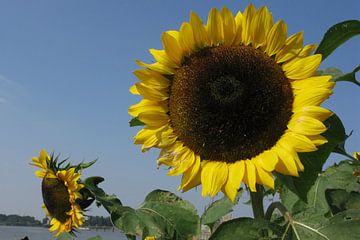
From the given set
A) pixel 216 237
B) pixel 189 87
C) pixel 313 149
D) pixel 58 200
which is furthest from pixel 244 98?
pixel 58 200

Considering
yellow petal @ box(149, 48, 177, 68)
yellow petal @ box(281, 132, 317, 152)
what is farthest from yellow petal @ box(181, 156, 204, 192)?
yellow petal @ box(149, 48, 177, 68)

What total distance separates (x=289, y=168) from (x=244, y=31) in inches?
21.5

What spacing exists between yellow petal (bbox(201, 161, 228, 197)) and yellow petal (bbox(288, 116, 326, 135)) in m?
0.28

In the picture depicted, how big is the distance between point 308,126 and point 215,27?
521 mm

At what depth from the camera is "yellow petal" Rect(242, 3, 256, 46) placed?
173 cm

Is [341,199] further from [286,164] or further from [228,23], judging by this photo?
[228,23]

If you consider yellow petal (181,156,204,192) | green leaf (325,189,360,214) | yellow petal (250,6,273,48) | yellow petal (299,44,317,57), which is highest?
yellow petal (250,6,273,48)

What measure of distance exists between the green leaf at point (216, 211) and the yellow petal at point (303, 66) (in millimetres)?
672

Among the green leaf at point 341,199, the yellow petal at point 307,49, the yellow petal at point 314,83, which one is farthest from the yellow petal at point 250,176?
the green leaf at point 341,199

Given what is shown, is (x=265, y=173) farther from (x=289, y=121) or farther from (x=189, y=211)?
(x=189, y=211)

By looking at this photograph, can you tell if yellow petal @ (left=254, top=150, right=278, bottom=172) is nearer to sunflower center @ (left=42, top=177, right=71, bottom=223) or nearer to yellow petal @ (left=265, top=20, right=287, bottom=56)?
yellow petal @ (left=265, top=20, right=287, bottom=56)

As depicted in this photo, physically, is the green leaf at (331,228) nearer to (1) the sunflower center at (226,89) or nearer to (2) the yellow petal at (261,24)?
(1) the sunflower center at (226,89)

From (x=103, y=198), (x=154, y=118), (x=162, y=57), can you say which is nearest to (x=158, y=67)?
(x=162, y=57)

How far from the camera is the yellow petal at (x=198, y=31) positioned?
1789 millimetres
